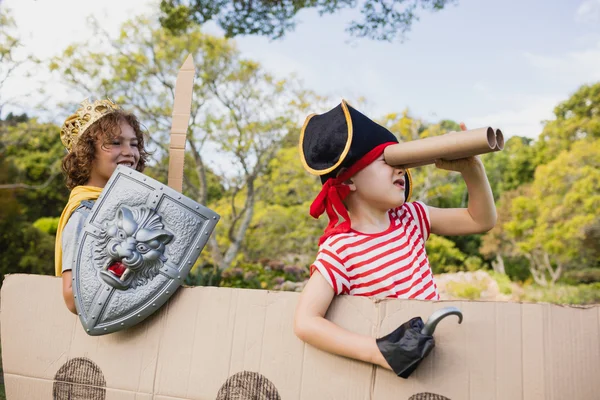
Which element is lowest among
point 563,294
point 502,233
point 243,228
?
point 563,294

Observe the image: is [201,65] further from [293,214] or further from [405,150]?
[405,150]

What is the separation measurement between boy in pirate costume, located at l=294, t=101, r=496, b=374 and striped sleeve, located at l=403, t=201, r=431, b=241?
0.05 meters

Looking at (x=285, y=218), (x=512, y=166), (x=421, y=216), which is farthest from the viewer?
(x=512, y=166)

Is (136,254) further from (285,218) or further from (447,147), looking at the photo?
(285,218)

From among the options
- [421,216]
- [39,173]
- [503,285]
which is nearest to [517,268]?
[503,285]

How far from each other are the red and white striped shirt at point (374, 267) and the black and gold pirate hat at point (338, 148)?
0.07 m

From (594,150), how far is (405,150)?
10991mm

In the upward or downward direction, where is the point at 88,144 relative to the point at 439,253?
downward

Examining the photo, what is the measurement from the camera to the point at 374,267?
134 cm

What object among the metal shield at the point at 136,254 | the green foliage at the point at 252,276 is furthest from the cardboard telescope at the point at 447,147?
the green foliage at the point at 252,276

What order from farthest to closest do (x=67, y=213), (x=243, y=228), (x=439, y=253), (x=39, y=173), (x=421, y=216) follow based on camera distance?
1. (x=39, y=173)
2. (x=439, y=253)
3. (x=243, y=228)
4. (x=67, y=213)
5. (x=421, y=216)

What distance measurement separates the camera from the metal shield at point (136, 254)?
142cm

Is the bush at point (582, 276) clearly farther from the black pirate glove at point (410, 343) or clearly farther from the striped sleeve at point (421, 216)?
the black pirate glove at point (410, 343)

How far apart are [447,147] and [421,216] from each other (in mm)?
401
